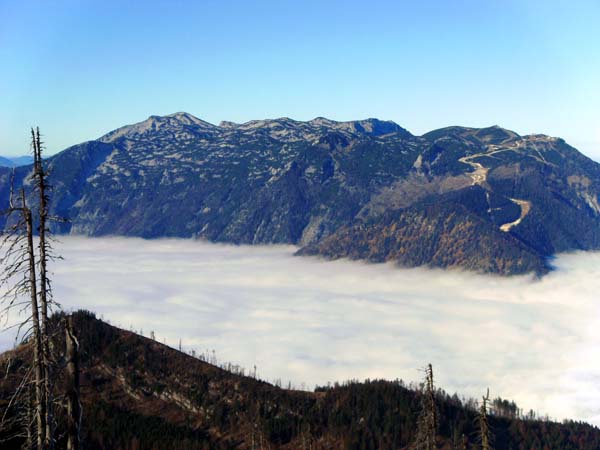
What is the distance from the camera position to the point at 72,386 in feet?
106

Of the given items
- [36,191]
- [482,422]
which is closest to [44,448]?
[36,191]

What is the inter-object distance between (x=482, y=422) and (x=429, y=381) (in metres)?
7.01

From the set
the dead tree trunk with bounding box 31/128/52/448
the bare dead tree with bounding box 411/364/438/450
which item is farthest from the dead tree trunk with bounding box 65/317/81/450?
the bare dead tree with bounding box 411/364/438/450

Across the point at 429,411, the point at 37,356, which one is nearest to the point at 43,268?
the point at 37,356

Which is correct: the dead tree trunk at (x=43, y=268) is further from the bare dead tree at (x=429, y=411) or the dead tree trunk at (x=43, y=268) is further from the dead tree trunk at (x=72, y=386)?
the bare dead tree at (x=429, y=411)

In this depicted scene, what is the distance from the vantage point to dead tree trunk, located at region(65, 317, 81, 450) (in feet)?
105

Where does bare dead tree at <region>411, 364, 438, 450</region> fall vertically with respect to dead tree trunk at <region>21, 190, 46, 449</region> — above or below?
below

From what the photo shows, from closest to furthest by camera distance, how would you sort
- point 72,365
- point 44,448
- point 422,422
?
1. point 72,365
2. point 44,448
3. point 422,422

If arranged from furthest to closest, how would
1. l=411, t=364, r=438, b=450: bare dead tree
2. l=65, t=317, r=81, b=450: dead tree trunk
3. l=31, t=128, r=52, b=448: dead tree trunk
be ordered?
l=411, t=364, r=438, b=450: bare dead tree, l=31, t=128, r=52, b=448: dead tree trunk, l=65, t=317, r=81, b=450: dead tree trunk

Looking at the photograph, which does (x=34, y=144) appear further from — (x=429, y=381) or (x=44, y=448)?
(x=429, y=381)

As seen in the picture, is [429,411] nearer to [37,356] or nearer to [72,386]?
[37,356]

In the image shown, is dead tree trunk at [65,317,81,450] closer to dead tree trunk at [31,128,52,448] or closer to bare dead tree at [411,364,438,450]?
dead tree trunk at [31,128,52,448]

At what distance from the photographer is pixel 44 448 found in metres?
36.8

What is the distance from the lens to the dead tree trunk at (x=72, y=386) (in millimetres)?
32125
